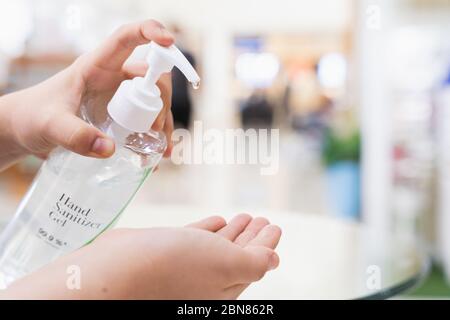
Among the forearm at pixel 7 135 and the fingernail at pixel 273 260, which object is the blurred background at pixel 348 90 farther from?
the fingernail at pixel 273 260

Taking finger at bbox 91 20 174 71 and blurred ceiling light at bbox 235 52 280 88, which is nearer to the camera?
finger at bbox 91 20 174 71

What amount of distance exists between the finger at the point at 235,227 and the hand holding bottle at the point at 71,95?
91 millimetres

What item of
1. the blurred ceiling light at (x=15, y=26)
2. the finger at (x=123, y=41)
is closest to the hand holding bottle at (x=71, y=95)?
the finger at (x=123, y=41)

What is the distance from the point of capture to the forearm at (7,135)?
0.45m

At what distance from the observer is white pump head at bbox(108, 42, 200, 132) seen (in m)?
0.36

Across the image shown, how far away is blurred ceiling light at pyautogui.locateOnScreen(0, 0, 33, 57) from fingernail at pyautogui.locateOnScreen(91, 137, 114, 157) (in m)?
1.48

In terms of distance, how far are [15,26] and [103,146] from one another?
1.64m

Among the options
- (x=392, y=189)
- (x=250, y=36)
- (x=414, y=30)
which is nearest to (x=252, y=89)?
(x=250, y=36)

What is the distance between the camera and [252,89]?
278cm

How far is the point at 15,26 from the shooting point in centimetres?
183

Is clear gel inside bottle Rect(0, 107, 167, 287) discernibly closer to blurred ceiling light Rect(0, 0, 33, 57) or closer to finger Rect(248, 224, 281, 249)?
finger Rect(248, 224, 281, 249)

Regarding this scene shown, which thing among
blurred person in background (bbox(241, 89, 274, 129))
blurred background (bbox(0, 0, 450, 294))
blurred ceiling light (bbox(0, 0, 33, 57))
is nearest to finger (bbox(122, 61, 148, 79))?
blurred background (bbox(0, 0, 450, 294))

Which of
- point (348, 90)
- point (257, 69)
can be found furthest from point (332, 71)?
point (348, 90)
